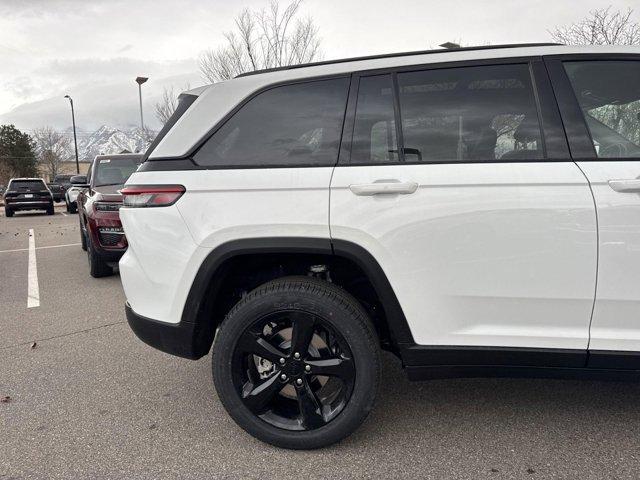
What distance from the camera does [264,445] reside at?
253 centimetres

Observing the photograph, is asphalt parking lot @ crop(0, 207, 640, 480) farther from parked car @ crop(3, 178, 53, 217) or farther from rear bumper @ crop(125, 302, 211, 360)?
parked car @ crop(3, 178, 53, 217)

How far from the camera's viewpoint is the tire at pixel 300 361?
7.64 ft

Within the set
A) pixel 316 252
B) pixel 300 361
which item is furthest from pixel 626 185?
pixel 300 361

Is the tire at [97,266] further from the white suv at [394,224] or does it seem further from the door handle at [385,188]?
the door handle at [385,188]

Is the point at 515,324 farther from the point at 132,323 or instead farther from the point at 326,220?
the point at 132,323

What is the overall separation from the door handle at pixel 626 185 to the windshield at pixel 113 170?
651 cm

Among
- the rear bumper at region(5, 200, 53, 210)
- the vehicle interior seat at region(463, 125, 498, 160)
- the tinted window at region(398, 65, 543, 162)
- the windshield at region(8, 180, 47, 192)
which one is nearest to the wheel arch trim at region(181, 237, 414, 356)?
the tinted window at region(398, 65, 543, 162)

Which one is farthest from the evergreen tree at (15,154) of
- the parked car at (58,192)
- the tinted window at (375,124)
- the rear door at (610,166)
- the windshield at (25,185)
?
the rear door at (610,166)

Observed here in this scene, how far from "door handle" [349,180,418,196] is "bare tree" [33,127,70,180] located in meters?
72.3

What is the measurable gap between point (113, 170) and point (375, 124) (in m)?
6.20

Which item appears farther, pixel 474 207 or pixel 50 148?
pixel 50 148

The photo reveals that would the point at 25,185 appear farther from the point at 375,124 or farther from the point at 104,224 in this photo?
the point at 375,124

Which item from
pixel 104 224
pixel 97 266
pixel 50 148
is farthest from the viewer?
pixel 50 148

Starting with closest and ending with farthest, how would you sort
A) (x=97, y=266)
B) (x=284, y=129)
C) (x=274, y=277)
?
(x=284, y=129), (x=274, y=277), (x=97, y=266)
